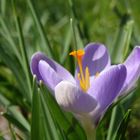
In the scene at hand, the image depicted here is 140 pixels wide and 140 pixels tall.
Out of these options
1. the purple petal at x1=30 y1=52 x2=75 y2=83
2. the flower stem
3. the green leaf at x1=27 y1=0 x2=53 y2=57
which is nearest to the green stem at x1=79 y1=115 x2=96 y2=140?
the flower stem

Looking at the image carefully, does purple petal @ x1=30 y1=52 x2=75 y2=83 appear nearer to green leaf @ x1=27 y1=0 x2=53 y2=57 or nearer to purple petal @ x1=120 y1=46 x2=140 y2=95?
purple petal @ x1=120 y1=46 x2=140 y2=95

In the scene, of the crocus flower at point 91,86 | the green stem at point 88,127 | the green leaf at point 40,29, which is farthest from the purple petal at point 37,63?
the green leaf at point 40,29

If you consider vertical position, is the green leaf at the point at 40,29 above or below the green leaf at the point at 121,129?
above

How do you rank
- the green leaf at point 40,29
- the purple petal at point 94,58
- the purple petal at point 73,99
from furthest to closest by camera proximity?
the green leaf at point 40,29, the purple petal at point 94,58, the purple petal at point 73,99

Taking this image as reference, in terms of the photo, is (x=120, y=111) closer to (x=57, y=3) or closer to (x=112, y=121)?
(x=112, y=121)

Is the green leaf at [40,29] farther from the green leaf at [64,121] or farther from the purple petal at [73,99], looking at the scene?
the purple petal at [73,99]

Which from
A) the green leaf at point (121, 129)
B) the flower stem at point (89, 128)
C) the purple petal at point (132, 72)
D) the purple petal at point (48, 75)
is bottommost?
the green leaf at point (121, 129)
